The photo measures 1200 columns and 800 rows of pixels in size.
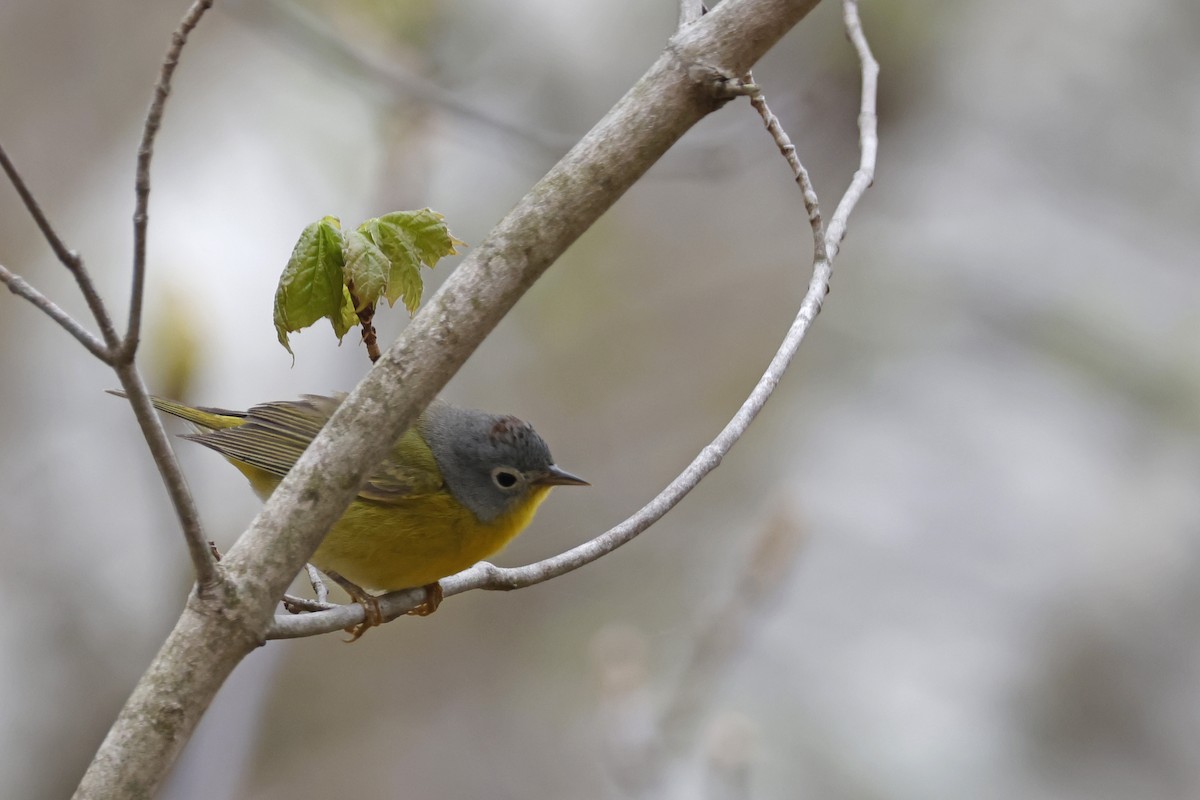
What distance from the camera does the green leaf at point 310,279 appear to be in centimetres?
244

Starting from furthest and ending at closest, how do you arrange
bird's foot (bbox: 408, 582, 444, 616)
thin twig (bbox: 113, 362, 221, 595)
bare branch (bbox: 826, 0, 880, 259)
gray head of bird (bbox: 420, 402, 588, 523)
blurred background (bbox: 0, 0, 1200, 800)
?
1. blurred background (bbox: 0, 0, 1200, 800)
2. gray head of bird (bbox: 420, 402, 588, 523)
3. bird's foot (bbox: 408, 582, 444, 616)
4. bare branch (bbox: 826, 0, 880, 259)
5. thin twig (bbox: 113, 362, 221, 595)

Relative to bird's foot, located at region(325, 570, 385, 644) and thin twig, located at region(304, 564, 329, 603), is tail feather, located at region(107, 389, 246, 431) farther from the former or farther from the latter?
thin twig, located at region(304, 564, 329, 603)

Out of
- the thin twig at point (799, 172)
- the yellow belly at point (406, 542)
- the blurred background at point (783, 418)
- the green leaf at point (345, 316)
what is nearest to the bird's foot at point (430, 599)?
the yellow belly at point (406, 542)

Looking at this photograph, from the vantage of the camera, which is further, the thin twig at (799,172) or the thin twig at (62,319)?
the thin twig at (799,172)

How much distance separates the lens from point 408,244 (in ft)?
8.34

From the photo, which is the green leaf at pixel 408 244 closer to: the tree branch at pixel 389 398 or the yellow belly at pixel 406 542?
the tree branch at pixel 389 398

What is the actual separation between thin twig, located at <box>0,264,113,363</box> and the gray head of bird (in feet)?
6.86

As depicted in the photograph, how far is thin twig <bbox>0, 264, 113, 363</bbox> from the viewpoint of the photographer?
1.85 metres

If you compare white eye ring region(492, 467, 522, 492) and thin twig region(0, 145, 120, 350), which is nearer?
thin twig region(0, 145, 120, 350)

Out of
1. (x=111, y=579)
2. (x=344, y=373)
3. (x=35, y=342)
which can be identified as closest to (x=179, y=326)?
(x=344, y=373)

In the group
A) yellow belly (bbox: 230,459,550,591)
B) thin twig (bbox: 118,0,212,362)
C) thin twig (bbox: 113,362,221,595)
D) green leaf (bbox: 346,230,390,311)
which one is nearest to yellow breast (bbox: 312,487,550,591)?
yellow belly (bbox: 230,459,550,591)

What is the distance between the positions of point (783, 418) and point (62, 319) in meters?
7.53

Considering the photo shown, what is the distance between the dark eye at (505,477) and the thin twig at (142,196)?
2197mm

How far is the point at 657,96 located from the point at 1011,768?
671 cm
